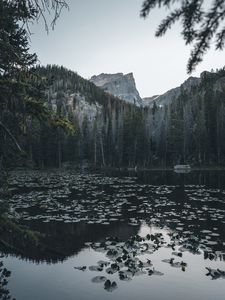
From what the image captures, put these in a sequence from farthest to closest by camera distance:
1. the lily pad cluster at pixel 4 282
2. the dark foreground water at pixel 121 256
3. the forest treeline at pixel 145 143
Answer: the forest treeline at pixel 145 143 → the dark foreground water at pixel 121 256 → the lily pad cluster at pixel 4 282

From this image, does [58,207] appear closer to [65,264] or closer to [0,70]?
[65,264]

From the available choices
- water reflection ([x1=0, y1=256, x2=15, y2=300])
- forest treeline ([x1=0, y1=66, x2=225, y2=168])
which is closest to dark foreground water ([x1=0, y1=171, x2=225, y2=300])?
water reflection ([x1=0, y1=256, x2=15, y2=300])

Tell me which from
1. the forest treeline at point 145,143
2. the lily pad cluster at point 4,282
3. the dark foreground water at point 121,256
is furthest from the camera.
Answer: the forest treeline at point 145,143

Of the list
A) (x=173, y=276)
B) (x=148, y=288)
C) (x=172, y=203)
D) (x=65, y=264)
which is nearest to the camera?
(x=148, y=288)

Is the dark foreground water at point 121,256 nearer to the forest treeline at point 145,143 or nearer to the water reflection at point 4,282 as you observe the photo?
the water reflection at point 4,282

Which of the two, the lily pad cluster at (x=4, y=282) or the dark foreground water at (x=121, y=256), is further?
the dark foreground water at (x=121, y=256)

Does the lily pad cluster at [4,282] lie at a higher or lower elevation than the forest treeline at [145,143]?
lower

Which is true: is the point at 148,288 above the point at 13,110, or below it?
below

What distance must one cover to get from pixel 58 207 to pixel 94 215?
3645mm

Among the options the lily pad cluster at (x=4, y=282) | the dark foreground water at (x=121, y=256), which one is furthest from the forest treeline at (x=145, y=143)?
the lily pad cluster at (x=4, y=282)

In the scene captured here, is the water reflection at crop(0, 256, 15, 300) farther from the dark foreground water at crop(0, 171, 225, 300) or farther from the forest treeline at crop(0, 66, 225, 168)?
the forest treeline at crop(0, 66, 225, 168)

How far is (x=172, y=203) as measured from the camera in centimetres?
2344

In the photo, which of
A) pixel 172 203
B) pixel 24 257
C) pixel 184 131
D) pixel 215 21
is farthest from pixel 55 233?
pixel 184 131

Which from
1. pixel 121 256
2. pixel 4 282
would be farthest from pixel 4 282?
pixel 121 256
